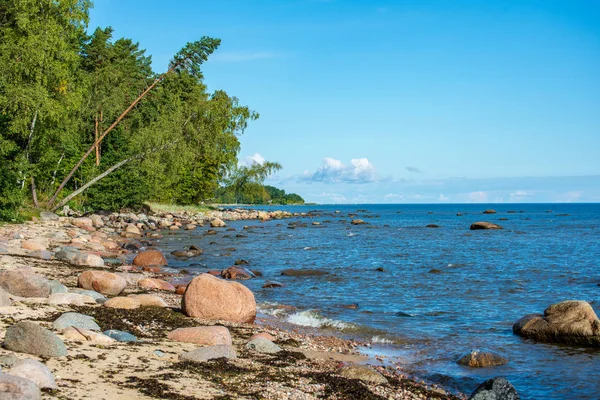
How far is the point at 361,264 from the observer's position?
27547mm

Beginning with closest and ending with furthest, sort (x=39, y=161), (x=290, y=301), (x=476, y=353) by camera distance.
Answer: (x=476, y=353)
(x=290, y=301)
(x=39, y=161)

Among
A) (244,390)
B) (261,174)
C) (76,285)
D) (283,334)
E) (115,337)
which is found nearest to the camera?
(244,390)

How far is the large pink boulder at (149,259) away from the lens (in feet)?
76.0

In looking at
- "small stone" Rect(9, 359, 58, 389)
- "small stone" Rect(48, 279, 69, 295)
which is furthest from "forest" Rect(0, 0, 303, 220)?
"small stone" Rect(9, 359, 58, 389)

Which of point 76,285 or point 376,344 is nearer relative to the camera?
point 376,344

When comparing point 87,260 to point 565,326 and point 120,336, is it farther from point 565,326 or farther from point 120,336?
point 565,326

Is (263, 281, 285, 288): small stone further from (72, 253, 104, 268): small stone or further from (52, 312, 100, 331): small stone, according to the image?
(52, 312, 100, 331): small stone

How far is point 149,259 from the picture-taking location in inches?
923

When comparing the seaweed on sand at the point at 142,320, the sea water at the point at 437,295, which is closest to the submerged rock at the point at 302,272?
the sea water at the point at 437,295

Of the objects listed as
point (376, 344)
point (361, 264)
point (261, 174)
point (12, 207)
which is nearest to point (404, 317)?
point (376, 344)

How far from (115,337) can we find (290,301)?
8.54 metres

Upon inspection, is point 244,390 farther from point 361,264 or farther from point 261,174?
point 261,174

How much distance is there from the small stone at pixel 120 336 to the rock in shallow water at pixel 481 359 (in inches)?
244

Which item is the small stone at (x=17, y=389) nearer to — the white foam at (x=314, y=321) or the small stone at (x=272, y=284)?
the white foam at (x=314, y=321)
